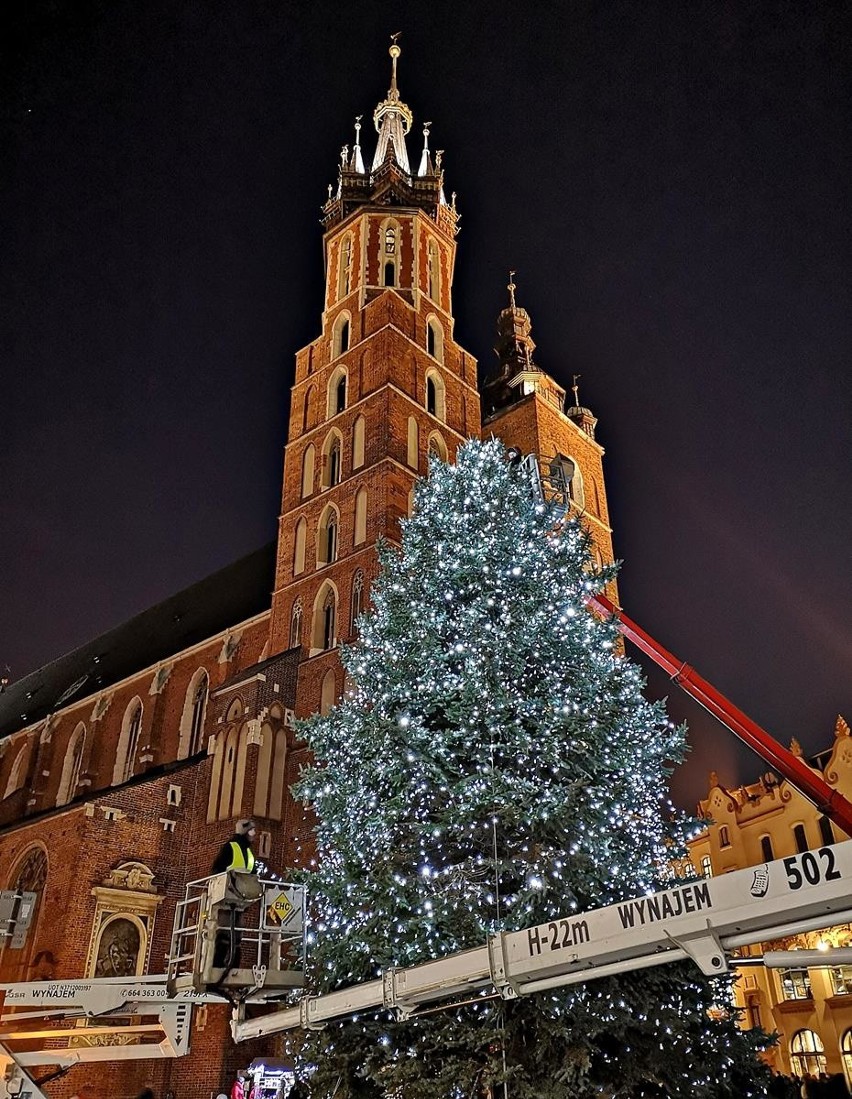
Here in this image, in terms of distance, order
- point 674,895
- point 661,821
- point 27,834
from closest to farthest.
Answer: point 674,895 < point 661,821 < point 27,834

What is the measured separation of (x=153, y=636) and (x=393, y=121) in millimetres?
23902

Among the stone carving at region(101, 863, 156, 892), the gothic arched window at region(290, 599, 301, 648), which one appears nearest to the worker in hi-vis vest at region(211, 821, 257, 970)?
the stone carving at region(101, 863, 156, 892)

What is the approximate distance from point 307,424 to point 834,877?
74.3 feet

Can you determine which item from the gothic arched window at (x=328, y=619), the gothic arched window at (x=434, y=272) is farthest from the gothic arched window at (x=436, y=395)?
the gothic arched window at (x=328, y=619)

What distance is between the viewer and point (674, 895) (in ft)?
18.4

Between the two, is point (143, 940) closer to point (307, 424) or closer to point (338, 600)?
point (338, 600)

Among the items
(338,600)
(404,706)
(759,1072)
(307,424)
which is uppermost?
(307,424)

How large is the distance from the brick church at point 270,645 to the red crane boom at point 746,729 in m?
4.54

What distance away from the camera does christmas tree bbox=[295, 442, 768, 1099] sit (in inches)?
338

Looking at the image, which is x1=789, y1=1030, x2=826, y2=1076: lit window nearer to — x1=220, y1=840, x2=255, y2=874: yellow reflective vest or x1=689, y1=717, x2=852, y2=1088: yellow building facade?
x1=689, y1=717, x2=852, y2=1088: yellow building facade

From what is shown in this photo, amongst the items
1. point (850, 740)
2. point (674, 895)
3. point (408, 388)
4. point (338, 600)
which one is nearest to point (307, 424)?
point (408, 388)

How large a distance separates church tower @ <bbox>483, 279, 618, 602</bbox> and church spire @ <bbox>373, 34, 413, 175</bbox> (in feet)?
35.1

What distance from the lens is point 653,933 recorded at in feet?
18.4

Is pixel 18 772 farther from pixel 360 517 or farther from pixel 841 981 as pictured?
pixel 841 981
